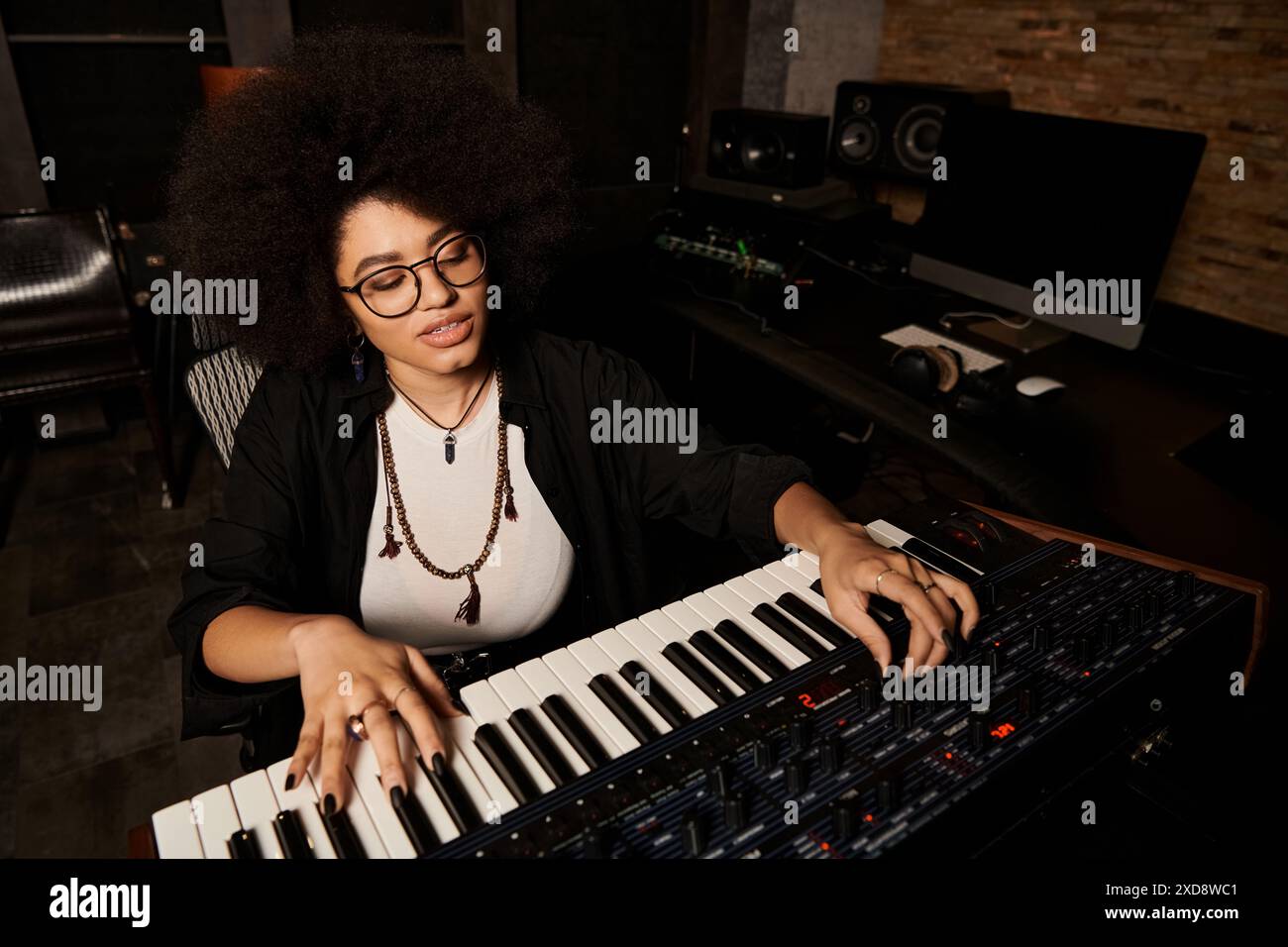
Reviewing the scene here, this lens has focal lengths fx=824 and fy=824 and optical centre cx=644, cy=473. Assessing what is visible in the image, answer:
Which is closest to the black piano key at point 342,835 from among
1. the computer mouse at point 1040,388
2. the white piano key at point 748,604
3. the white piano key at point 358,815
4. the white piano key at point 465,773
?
the white piano key at point 358,815

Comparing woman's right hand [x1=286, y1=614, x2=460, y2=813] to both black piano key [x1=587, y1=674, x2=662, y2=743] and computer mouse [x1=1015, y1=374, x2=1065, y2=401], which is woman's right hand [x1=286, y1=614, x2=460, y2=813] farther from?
computer mouse [x1=1015, y1=374, x2=1065, y2=401]

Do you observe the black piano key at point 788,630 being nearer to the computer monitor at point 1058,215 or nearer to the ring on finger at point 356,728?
the ring on finger at point 356,728

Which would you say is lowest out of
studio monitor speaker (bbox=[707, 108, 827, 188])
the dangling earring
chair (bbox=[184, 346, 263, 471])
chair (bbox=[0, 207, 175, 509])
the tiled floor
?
the tiled floor

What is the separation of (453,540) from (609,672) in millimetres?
543

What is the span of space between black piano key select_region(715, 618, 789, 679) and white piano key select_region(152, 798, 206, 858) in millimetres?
650

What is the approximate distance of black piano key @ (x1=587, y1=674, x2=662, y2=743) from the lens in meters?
0.96

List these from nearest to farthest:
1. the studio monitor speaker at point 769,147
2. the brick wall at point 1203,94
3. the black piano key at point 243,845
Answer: the black piano key at point 243,845
the brick wall at point 1203,94
the studio monitor speaker at point 769,147

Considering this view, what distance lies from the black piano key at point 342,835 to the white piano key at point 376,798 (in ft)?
0.08

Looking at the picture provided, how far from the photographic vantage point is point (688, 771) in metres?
→ 0.91

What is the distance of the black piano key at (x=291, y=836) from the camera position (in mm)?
819

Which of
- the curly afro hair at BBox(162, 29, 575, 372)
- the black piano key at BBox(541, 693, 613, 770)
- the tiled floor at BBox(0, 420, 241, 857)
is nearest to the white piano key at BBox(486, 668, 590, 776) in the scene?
the black piano key at BBox(541, 693, 613, 770)

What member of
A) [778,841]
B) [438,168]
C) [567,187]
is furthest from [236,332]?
[778,841]
